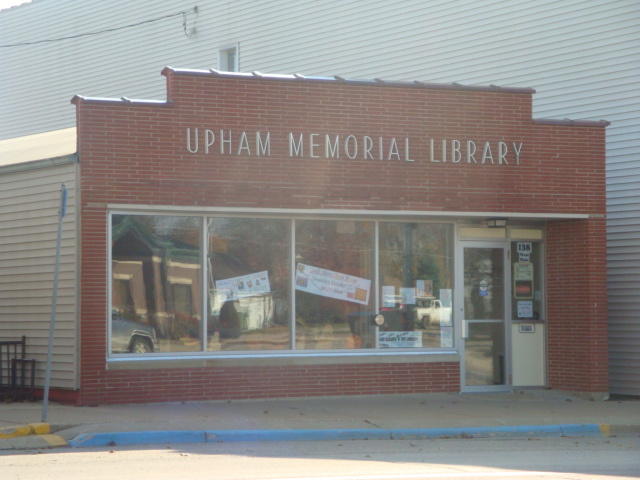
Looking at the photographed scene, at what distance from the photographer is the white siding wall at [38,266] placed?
43.5ft

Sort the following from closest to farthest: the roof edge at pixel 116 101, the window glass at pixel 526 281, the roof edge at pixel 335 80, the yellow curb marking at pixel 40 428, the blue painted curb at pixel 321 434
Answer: the blue painted curb at pixel 321 434
the yellow curb marking at pixel 40 428
the roof edge at pixel 116 101
the roof edge at pixel 335 80
the window glass at pixel 526 281

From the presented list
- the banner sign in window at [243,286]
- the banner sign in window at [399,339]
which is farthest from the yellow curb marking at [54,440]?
the banner sign in window at [399,339]

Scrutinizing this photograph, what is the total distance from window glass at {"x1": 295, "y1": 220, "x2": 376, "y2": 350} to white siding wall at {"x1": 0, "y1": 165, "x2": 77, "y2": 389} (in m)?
3.46

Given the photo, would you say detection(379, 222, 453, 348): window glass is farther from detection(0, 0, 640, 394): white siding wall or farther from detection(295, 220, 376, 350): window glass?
detection(0, 0, 640, 394): white siding wall

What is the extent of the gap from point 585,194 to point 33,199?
896 cm

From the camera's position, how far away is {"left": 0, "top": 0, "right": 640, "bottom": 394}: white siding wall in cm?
1664

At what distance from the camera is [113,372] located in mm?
13062

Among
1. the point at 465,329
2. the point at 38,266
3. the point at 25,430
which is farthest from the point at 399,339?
the point at 25,430

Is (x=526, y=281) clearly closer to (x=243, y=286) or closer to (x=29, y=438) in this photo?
(x=243, y=286)

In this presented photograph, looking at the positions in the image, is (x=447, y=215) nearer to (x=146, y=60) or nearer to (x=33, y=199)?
(x=33, y=199)

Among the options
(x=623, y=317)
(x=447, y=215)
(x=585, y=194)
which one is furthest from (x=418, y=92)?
(x=623, y=317)

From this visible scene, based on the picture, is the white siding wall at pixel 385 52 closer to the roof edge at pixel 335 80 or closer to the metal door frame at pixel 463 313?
the metal door frame at pixel 463 313

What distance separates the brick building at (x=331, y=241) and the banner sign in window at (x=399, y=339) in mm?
24

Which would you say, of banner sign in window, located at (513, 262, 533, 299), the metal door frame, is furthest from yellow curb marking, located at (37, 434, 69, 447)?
banner sign in window, located at (513, 262, 533, 299)
